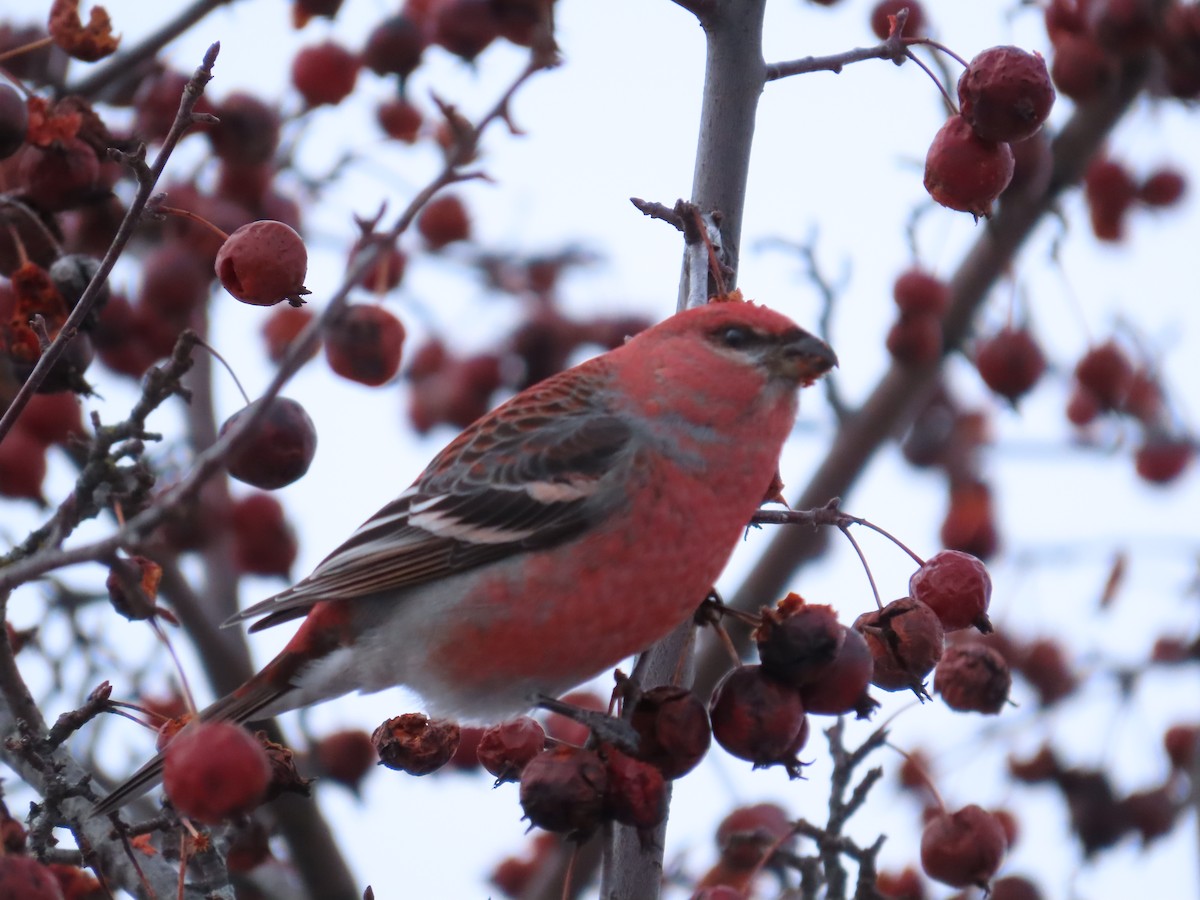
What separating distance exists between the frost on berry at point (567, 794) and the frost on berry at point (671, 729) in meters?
0.09

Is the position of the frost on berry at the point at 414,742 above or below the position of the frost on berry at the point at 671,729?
above

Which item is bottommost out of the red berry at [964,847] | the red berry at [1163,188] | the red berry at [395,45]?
the red berry at [964,847]

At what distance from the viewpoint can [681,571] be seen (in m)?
2.71

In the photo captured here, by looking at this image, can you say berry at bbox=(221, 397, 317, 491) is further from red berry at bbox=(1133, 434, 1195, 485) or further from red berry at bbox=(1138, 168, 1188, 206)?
red berry at bbox=(1138, 168, 1188, 206)

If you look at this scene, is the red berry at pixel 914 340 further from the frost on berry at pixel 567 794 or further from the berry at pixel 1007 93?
the frost on berry at pixel 567 794

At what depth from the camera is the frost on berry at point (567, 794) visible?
2.29 meters

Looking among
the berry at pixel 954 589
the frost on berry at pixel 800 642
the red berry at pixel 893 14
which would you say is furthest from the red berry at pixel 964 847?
the red berry at pixel 893 14

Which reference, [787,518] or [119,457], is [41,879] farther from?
[787,518]

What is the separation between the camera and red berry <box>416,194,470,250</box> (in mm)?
5195

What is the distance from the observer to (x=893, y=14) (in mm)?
3889

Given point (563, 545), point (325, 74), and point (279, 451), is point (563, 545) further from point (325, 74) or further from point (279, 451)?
point (325, 74)

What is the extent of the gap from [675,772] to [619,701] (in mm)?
213

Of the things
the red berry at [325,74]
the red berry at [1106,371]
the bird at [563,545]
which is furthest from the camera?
the red berry at [1106,371]

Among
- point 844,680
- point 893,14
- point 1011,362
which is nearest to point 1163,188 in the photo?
point 1011,362
